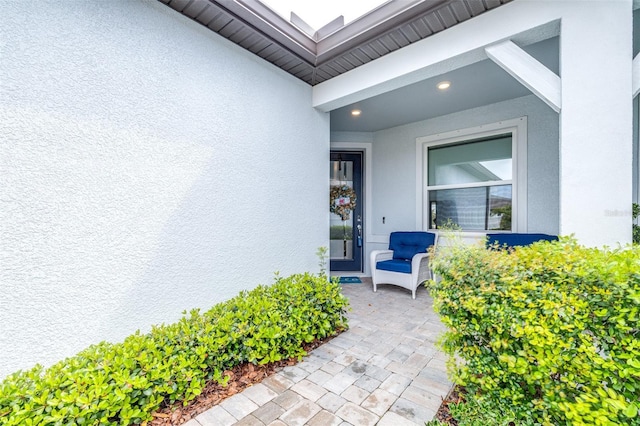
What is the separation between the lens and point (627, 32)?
1954 mm

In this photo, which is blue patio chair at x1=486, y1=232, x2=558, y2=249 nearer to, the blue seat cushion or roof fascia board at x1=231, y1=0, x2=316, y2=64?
the blue seat cushion

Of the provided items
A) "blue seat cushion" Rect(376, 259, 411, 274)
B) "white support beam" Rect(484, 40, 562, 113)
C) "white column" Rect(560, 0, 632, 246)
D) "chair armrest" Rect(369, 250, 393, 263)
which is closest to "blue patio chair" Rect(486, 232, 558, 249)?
"blue seat cushion" Rect(376, 259, 411, 274)

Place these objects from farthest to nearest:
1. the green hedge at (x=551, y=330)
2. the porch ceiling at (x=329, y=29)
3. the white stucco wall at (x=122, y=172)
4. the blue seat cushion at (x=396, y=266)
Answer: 1. the blue seat cushion at (x=396, y=266)
2. the porch ceiling at (x=329, y=29)
3. the white stucco wall at (x=122, y=172)
4. the green hedge at (x=551, y=330)

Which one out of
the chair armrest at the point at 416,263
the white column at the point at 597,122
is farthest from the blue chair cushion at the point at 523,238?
the white column at the point at 597,122

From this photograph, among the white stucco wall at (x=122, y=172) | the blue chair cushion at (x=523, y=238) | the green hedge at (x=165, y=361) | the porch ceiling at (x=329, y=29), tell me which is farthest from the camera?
the blue chair cushion at (x=523, y=238)

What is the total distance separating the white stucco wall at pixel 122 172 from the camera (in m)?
1.75

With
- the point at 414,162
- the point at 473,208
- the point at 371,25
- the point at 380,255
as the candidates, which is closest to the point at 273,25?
the point at 371,25

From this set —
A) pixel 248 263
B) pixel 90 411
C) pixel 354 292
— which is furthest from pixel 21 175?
pixel 354 292

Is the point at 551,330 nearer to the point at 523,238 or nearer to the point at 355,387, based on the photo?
the point at 355,387

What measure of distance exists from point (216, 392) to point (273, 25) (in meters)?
3.30

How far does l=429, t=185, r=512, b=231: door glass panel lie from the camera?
4.30 m

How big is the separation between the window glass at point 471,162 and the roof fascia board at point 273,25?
9.74 ft

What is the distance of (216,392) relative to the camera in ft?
6.21

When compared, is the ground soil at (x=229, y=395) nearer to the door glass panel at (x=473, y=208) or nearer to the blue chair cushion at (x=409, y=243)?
the blue chair cushion at (x=409, y=243)
